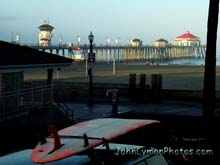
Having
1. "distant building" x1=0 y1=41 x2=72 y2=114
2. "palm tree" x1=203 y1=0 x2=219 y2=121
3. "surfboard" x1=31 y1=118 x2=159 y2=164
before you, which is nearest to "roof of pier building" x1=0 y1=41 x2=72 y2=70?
"distant building" x1=0 y1=41 x2=72 y2=114

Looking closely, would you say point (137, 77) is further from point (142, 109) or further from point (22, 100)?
point (22, 100)

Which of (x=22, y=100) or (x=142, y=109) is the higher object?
(x=22, y=100)

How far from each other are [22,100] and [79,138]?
509 inches

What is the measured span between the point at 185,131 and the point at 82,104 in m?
15.2

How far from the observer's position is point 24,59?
18312mm

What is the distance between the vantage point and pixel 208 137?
1158 cm

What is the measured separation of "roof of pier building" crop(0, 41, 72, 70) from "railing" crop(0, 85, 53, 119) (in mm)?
990

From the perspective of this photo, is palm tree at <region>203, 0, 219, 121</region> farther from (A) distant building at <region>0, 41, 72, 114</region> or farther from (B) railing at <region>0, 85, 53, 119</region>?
(A) distant building at <region>0, 41, 72, 114</region>

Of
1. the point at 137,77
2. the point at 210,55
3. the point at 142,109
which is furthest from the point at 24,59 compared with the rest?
the point at 137,77

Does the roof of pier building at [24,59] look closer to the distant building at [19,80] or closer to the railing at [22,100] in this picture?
the distant building at [19,80]

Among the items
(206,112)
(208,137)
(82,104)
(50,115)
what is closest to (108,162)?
(208,137)

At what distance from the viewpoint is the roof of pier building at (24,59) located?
55.6 feet

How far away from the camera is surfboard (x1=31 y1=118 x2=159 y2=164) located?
14.9 feet

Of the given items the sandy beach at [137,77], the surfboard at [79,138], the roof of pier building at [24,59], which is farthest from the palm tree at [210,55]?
the sandy beach at [137,77]
